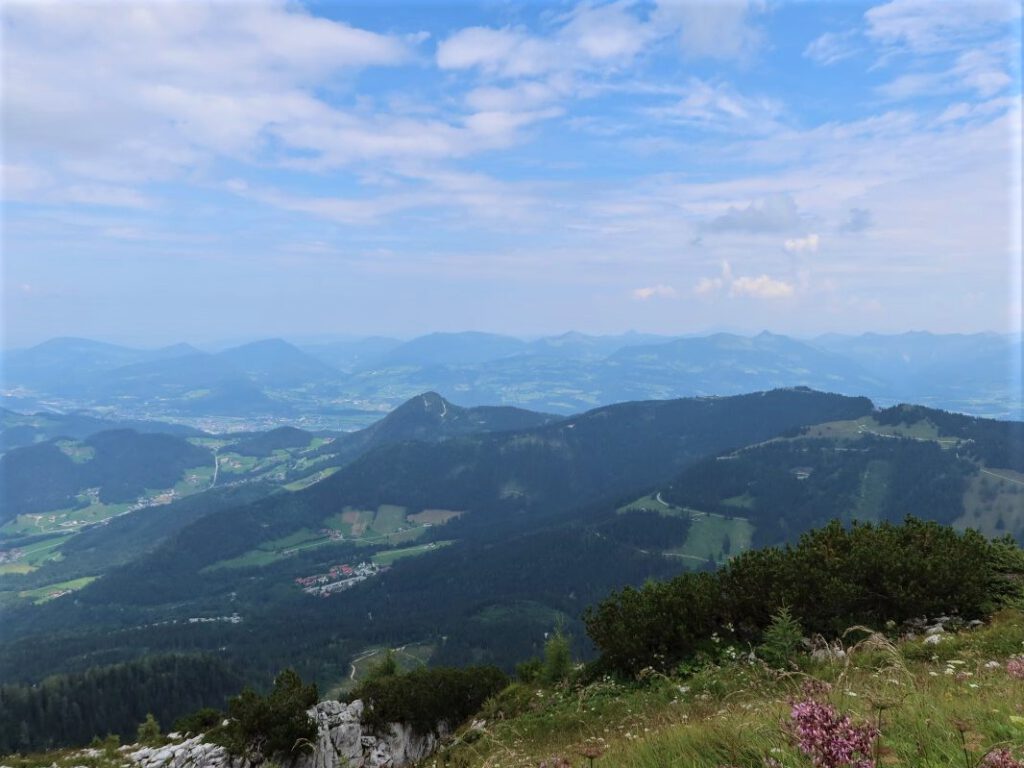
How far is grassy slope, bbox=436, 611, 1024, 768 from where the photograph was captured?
6562 mm

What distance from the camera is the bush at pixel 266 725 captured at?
29562mm

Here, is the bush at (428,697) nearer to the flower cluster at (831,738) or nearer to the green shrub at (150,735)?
the green shrub at (150,735)

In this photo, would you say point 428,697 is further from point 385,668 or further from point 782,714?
point 782,714

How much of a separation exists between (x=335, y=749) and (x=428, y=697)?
576cm

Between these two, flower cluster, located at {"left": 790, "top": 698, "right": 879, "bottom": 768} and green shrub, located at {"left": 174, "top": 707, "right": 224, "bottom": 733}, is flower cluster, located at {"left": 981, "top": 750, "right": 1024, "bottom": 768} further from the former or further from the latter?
green shrub, located at {"left": 174, "top": 707, "right": 224, "bottom": 733}

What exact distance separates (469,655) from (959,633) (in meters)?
199

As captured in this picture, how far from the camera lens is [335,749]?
31656 mm

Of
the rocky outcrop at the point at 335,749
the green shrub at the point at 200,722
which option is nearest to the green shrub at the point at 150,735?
the green shrub at the point at 200,722

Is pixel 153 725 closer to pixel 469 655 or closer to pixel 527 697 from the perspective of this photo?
pixel 527 697

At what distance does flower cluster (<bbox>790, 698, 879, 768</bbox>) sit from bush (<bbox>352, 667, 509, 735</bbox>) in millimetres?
32960

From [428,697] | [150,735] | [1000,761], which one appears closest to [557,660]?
[428,697]

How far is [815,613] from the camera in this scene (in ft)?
80.0

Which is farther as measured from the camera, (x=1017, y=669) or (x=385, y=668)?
(x=385, y=668)

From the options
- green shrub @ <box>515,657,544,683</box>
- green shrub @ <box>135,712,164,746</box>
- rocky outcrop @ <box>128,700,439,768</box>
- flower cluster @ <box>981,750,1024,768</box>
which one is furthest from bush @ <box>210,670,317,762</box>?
flower cluster @ <box>981,750,1024,768</box>
